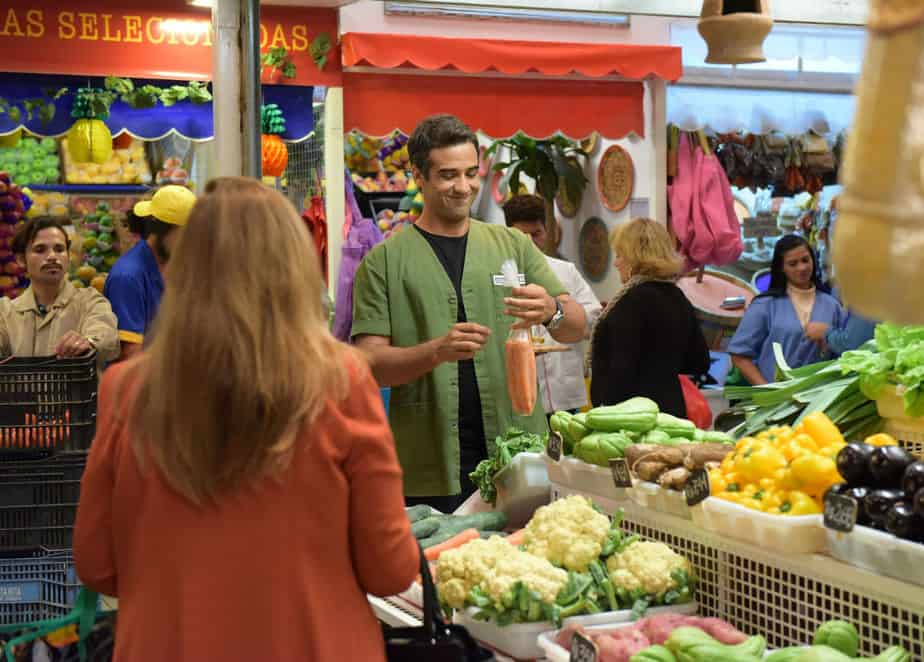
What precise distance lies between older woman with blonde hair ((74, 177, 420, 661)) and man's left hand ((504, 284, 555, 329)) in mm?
1894

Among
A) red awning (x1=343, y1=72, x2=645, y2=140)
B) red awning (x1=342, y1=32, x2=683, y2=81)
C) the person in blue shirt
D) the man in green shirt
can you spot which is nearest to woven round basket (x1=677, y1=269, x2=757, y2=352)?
red awning (x1=343, y1=72, x2=645, y2=140)

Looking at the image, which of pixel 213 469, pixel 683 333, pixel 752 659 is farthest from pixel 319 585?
pixel 683 333

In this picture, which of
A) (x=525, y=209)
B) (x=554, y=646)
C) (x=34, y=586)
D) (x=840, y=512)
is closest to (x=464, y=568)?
(x=554, y=646)

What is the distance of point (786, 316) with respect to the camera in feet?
24.5

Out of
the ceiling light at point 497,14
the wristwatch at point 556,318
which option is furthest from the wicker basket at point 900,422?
the ceiling light at point 497,14

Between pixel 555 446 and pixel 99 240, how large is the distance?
205 inches

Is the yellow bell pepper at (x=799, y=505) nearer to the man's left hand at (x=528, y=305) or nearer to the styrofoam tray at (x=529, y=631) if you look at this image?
the styrofoam tray at (x=529, y=631)

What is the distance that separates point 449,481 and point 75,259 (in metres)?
4.23

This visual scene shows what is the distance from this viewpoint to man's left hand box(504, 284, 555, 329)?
13.3 ft

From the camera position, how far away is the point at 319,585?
2.14 metres

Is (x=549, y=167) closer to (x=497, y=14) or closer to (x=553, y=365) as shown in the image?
(x=497, y=14)

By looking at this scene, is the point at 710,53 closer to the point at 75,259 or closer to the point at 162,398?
the point at 162,398

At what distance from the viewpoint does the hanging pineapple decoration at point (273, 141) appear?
7742 millimetres

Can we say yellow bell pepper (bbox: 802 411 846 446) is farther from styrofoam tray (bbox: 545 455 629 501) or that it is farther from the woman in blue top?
the woman in blue top
